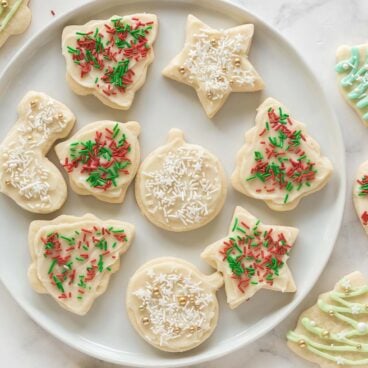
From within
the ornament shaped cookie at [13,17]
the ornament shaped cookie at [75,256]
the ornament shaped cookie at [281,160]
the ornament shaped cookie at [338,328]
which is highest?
the ornament shaped cookie at [13,17]

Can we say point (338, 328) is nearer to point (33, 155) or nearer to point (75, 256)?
point (75, 256)

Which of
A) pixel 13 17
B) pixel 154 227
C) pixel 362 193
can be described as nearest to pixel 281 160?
pixel 362 193

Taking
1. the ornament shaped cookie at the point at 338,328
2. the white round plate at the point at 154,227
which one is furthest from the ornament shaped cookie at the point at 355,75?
the ornament shaped cookie at the point at 338,328

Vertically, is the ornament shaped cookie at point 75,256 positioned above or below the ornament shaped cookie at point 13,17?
below

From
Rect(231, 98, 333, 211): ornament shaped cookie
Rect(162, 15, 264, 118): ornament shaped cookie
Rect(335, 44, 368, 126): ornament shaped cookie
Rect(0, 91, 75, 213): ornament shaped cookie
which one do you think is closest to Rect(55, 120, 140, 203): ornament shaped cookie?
Rect(0, 91, 75, 213): ornament shaped cookie

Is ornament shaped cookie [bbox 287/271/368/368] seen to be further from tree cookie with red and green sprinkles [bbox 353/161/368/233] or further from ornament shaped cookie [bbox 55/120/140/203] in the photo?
ornament shaped cookie [bbox 55/120/140/203]

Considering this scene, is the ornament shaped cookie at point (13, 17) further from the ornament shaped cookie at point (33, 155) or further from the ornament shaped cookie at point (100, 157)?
the ornament shaped cookie at point (100, 157)
